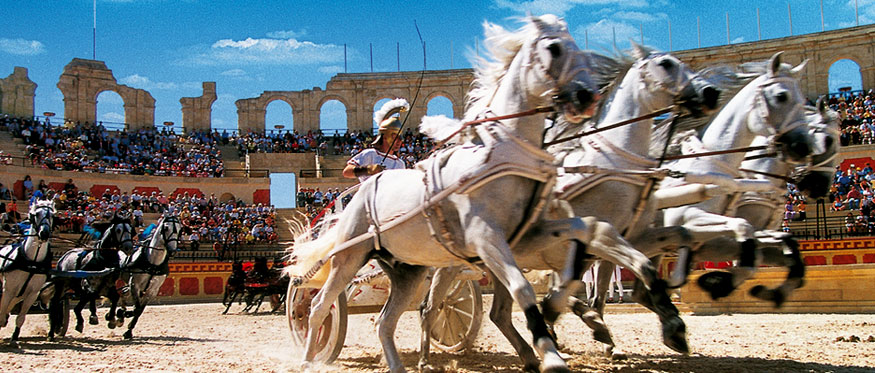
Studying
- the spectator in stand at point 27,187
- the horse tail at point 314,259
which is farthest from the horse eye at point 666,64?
the spectator in stand at point 27,187

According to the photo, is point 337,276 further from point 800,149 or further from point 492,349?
point 800,149

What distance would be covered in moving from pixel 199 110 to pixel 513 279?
40.0 m

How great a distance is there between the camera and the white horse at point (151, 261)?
42.8ft

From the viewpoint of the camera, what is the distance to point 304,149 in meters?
39.0

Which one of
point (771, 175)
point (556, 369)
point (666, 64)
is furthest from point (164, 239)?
point (556, 369)

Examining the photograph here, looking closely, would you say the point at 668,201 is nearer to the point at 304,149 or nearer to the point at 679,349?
the point at 679,349

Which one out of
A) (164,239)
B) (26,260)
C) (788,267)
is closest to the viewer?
(788,267)

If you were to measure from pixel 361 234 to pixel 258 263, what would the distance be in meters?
13.6

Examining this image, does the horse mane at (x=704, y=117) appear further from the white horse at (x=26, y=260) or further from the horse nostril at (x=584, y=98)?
the white horse at (x=26, y=260)

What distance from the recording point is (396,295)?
6.81m

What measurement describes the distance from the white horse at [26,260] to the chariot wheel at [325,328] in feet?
17.0

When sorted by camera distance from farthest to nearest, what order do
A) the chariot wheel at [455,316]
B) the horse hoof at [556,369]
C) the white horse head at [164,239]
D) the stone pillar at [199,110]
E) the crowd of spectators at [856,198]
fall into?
the stone pillar at [199,110] → the crowd of spectators at [856,198] → the white horse head at [164,239] → the chariot wheel at [455,316] → the horse hoof at [556,369]

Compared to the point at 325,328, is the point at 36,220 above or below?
above

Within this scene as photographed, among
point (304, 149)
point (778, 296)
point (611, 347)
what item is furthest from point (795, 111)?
point (304, 149)
